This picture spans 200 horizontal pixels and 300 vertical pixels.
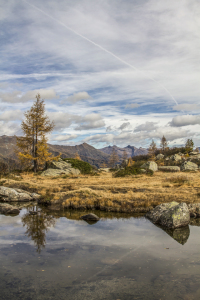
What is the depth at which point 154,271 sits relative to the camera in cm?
728

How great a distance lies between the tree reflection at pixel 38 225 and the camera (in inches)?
384

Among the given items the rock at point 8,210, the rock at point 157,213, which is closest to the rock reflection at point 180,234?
the rock at point 157,213

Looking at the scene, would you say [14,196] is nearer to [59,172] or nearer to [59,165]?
[59,172]

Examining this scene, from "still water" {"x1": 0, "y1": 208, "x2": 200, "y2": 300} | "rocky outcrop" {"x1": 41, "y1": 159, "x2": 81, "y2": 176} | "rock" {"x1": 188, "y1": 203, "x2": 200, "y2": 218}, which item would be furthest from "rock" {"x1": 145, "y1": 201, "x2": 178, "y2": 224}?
"rocky outcrop" {"x1": 41, "y1": 159, "x2": 81, "y2": 176}

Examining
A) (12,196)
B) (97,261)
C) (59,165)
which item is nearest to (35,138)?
(59,165)

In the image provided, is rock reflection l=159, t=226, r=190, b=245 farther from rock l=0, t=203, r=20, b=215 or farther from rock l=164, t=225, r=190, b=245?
rock l=0, t=203, r=20, b=215

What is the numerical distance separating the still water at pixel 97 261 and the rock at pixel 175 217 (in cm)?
41

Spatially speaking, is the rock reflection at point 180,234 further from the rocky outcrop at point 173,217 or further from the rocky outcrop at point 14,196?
the rocky outcrop at point 14,196

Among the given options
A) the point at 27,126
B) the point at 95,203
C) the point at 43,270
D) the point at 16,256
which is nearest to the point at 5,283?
the point at 43,270

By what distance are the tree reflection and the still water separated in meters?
0.04

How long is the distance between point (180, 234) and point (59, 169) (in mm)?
26796

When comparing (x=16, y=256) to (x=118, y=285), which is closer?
(x=118, y=285)

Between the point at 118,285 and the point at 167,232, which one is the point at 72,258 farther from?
the point at 167,232

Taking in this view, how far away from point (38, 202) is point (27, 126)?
1985 cm
